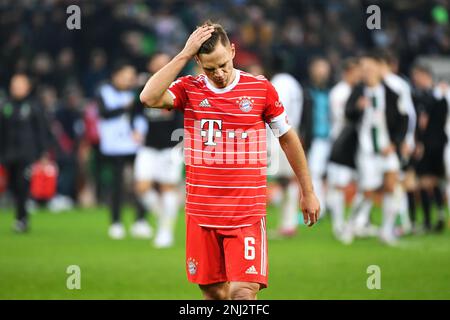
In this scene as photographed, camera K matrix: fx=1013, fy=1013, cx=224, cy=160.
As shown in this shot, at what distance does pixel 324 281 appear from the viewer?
1159 centimetres

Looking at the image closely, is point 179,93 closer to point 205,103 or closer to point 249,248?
point 205,103

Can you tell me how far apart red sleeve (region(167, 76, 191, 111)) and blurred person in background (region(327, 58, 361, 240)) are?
27.9ft

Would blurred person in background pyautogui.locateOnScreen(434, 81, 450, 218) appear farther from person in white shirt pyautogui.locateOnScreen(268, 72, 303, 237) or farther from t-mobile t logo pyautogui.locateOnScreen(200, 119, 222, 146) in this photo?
t-mobile t logo pyautogui.locateOnScreen(200, 119, 222, 146)

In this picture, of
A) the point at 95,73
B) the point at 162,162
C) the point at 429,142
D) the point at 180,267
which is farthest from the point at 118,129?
the point at 95,73

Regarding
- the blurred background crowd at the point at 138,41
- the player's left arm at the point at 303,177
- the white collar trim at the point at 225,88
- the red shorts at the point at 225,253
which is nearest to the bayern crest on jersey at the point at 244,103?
the white collar trim at the point at 225,88

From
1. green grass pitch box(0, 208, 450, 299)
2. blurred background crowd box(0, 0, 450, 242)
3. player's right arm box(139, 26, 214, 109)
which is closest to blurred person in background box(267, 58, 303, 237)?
green grass pitch box(0, 208, 450, 299)

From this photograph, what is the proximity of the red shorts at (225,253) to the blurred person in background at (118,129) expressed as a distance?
9418mm

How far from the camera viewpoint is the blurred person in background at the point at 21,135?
1802 cm

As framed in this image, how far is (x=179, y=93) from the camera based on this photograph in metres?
7.55

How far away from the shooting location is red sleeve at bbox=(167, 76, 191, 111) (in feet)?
24.6

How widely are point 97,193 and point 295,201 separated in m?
9.38

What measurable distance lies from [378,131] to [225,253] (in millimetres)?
8290
